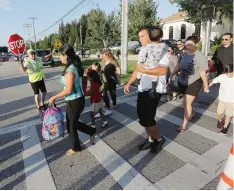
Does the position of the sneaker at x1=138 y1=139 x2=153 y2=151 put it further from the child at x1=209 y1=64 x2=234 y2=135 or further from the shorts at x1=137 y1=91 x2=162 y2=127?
the child at x1=209 y1=64 x2=234 y2=135

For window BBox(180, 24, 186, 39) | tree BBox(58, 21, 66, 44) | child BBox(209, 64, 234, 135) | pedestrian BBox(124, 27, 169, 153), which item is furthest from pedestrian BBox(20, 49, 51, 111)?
tree BBox(58, 21, 66, 44)

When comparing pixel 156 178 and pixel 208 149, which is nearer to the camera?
pixel 156 178

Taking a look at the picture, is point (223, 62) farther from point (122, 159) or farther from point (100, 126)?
point (122, 159)

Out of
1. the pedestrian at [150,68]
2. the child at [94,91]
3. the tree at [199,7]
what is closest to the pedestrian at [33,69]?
the child at [94,91]

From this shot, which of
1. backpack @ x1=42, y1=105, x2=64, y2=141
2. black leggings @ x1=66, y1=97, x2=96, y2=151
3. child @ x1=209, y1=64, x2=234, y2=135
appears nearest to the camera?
black leggings @ x1=66, y1=97, x2=96, y2=151

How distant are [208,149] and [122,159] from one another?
1.49 m

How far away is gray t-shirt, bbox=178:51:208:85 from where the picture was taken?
4.19m

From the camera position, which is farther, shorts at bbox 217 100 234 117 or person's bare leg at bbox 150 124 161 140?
shorts at bbox 217 100 234 117

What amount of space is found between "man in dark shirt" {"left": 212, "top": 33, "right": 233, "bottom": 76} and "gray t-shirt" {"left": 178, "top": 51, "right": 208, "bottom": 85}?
1.71m

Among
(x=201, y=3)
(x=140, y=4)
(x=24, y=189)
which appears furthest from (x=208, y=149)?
(x=140, y=4)

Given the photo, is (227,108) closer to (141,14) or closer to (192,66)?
(192,66)

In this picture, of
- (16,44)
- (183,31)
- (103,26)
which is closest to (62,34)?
(103,26)

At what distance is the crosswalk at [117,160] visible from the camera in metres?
2.98

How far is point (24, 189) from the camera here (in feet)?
9.51
